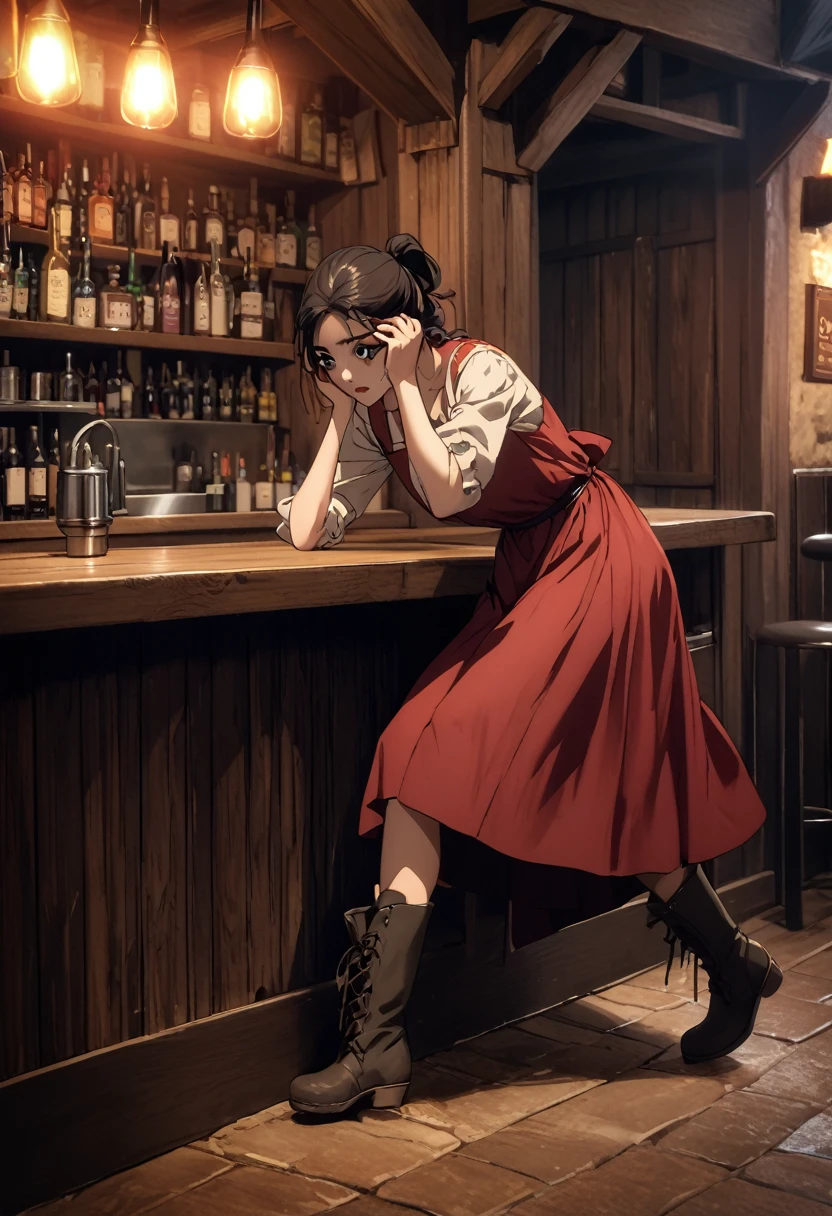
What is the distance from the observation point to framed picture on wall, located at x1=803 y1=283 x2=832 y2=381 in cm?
439

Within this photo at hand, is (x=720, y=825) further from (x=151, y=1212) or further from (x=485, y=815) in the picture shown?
(x=151, y=1212)

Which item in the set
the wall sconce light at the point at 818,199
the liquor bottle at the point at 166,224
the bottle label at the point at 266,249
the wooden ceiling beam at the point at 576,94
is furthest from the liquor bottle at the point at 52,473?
the wall sconce light at the point at 818,199

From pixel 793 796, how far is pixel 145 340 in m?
2.63

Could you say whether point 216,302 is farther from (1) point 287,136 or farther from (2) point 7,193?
(2) point 7,193

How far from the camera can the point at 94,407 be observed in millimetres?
4547

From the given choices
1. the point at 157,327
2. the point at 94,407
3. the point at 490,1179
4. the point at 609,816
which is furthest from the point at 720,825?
the point at 157,327

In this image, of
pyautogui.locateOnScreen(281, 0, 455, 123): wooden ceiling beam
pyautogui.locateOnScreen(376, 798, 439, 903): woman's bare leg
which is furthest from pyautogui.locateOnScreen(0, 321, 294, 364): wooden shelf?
pyautogui.locateOnScreen(376, 798, 439, 903): woman's bare leg

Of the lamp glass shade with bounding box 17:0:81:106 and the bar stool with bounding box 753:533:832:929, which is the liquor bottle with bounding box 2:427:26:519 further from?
the bar stool with bounding box 753:533:832:929

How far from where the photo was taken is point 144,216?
Result: 4820 mm

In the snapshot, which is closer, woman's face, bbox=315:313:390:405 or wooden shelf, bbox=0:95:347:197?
woman's face, bbox=315:313:390:405

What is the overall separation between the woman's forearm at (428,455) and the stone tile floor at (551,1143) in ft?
3.72

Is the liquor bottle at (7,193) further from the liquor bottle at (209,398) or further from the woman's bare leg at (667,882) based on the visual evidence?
the woman's bare leg at (667,882)

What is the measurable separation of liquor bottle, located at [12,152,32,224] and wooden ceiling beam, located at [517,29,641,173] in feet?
5.72

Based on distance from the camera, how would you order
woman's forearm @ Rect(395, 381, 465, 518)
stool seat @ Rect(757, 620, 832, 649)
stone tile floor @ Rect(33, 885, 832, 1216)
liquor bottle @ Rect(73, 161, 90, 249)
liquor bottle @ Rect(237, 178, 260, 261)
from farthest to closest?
liquor bottle @ Rect(237, 178, 260, 261) < liquor bottle @ Rect(73, 161, 90, 249) < stool seat @ Rect(757, 620, 832, 649) < woman's forearm @ Rect(395, 381, 465, 518) < stone tile floor @ Rect(33, 885, 832, 1216)
